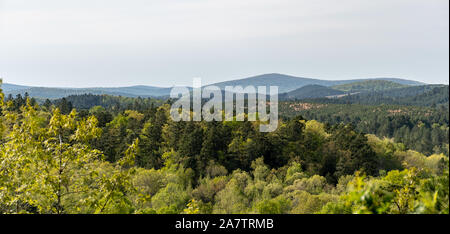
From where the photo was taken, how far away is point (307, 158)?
4881 centimetres

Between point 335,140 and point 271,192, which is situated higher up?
point 335,140

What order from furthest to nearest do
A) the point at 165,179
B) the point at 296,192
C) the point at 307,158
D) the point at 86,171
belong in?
the point at 307,158 < the point at 165,179 < the point at 296,192 < the point at 86,171

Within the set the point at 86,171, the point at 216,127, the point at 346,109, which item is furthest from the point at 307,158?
the point at 346,109

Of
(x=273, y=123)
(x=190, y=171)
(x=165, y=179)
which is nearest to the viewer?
(x=165, y=179)

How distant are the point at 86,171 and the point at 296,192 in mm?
28174

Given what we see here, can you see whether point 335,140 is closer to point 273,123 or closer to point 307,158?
point 307,158

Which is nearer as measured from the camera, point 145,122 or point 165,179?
point 165,179

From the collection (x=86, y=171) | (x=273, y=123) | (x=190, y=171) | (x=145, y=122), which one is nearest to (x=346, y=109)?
(x=273, y=123)

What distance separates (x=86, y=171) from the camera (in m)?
8.28

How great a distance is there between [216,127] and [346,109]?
116 meters
